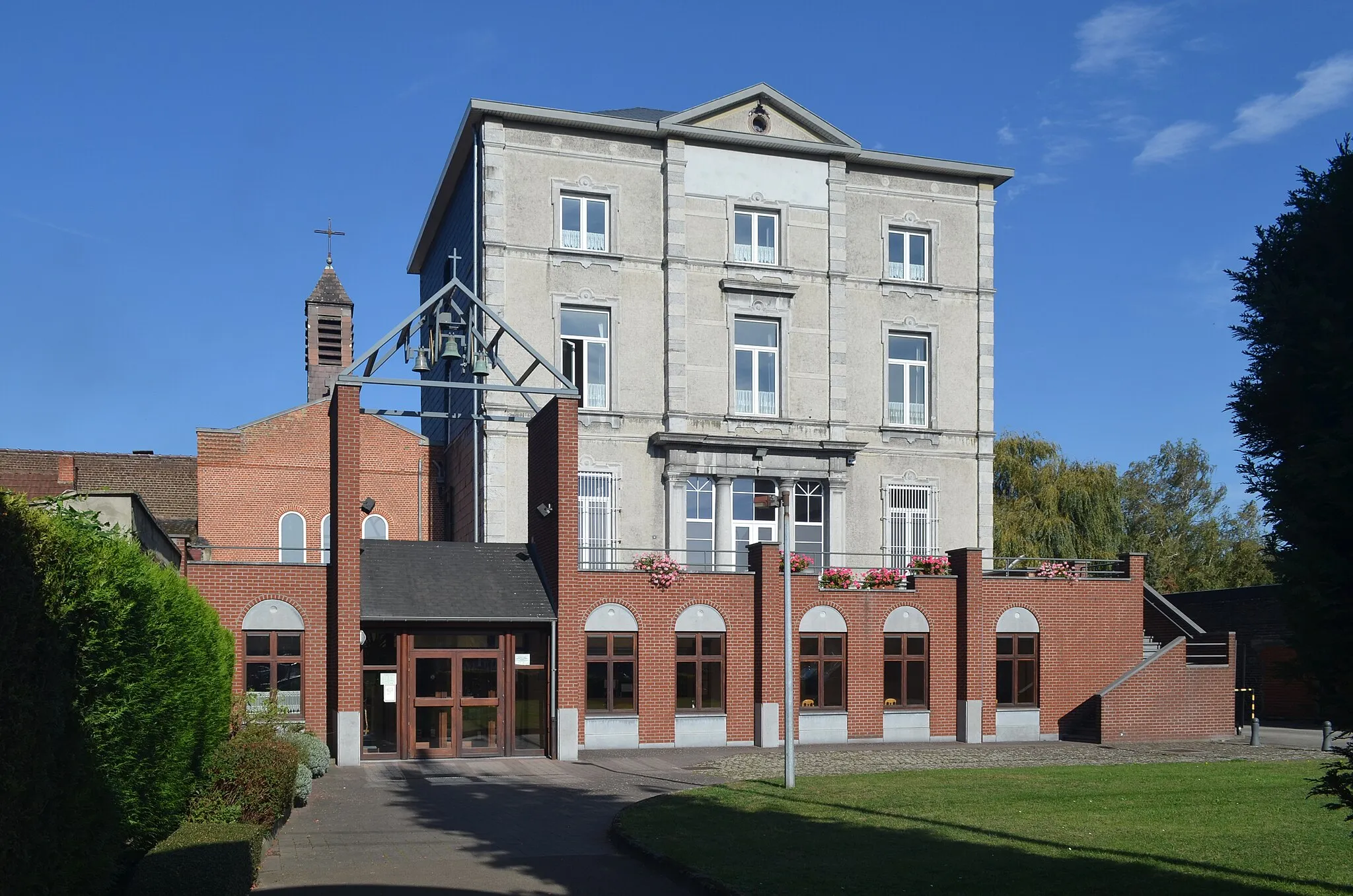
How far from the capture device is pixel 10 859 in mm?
7578

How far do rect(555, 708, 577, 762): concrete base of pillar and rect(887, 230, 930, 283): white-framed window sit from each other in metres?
16.0

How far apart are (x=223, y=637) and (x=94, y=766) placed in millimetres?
7721

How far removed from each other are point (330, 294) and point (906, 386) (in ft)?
78.1

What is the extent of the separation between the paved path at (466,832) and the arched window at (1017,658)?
986 centimetres

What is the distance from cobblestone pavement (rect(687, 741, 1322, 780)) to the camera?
2356cm

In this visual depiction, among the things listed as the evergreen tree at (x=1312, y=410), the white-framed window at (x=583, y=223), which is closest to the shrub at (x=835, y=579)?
the white-framed window at (x=583, y=223)

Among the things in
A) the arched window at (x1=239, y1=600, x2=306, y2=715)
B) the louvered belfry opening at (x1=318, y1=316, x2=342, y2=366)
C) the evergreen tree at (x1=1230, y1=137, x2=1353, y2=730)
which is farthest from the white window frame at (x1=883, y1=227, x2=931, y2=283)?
the evergreen tree at (x1=1230, y1=137, x2=1353, y2=730)

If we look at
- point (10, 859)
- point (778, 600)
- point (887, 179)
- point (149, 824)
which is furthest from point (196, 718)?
point (887, 179)

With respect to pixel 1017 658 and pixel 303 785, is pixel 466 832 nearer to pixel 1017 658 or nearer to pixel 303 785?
pixel 303 785

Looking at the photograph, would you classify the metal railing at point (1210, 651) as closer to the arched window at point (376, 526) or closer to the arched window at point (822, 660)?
the arched window at point (822, 660)

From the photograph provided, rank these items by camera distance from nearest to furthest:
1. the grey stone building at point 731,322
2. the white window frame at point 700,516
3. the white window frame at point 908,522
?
1. the grey stone building at point 731,322
2. the white window frame at point 700,516
3. the white window frame at point 908,522

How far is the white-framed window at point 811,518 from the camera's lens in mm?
33812

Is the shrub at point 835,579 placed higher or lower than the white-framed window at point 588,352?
lower

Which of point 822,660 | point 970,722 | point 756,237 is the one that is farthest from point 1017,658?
point 756,237
